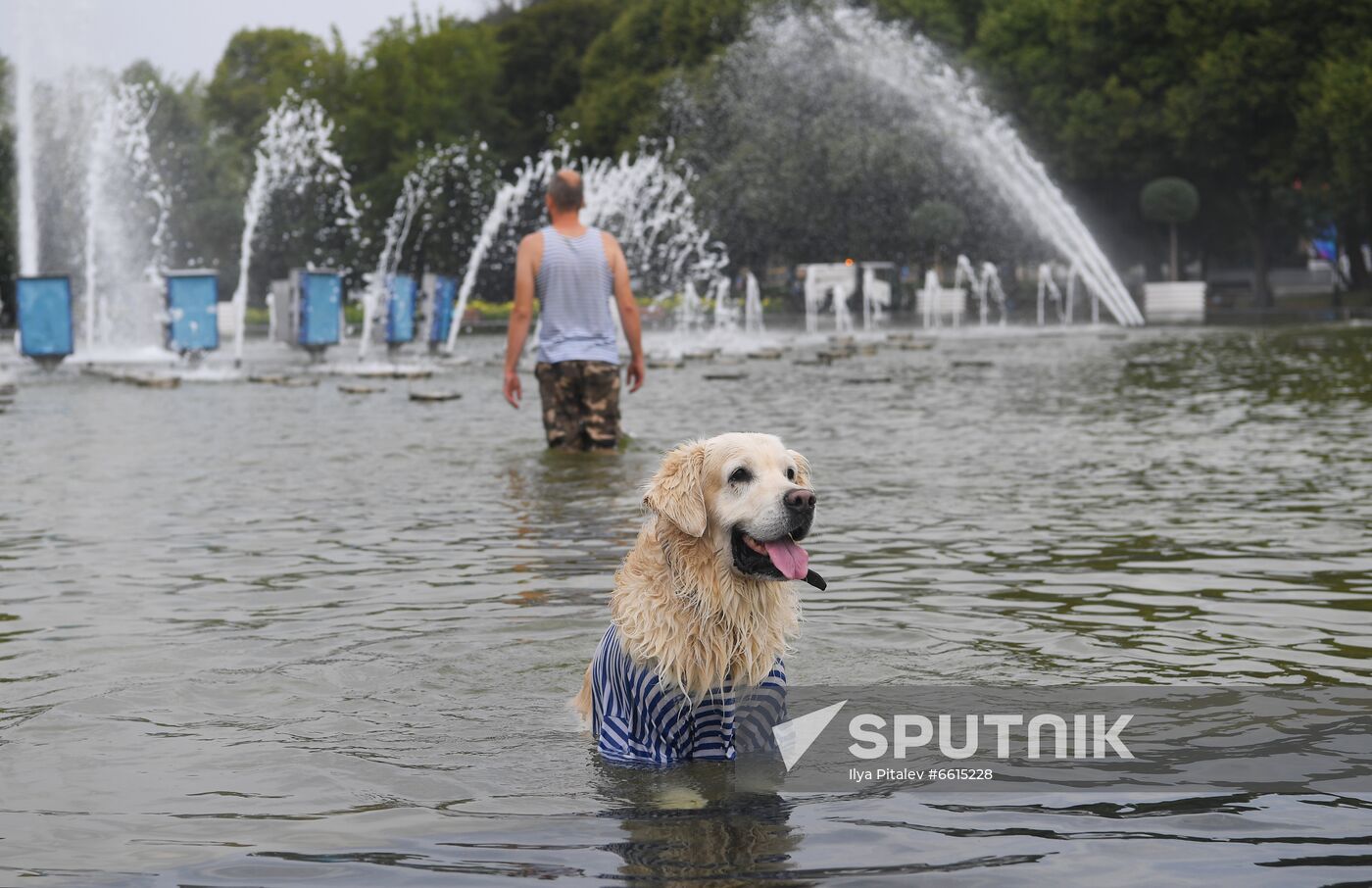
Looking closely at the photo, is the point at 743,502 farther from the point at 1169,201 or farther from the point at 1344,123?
the point at 1169,201

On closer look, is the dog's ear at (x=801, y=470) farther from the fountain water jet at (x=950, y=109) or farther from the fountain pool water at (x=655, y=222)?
the fountain pool water at (x=655, y=222)

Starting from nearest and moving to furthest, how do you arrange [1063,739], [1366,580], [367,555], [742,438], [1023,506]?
[742,438] < [1063,739] < [1366,580] < [367,555] < [1023,506]

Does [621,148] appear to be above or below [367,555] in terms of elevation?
above

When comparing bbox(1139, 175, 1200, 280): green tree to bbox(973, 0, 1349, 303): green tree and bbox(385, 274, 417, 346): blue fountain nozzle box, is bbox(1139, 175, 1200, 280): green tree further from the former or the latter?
bbox(385, 274, 417, 346): blue fountain nozzle box

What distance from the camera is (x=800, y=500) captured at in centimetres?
480

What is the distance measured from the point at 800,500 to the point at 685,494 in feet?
1.22

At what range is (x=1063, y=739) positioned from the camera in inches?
223

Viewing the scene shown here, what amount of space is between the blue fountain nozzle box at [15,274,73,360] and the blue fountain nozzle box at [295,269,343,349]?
4.29 m

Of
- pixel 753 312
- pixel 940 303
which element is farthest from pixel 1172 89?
pixel 753 312

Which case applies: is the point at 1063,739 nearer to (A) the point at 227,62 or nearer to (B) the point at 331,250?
(B) the point at 331,250

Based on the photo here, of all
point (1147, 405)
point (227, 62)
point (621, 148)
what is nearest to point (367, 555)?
point (1147, 405)

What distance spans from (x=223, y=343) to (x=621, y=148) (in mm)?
29570

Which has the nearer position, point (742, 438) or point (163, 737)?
point (742, 438)

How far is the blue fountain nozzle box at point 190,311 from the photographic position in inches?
1156
